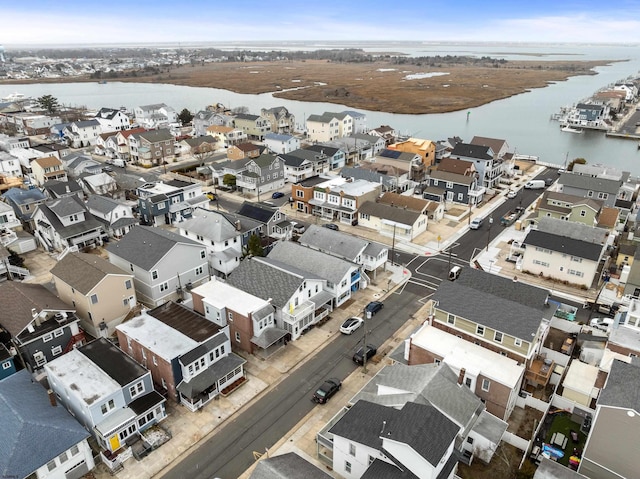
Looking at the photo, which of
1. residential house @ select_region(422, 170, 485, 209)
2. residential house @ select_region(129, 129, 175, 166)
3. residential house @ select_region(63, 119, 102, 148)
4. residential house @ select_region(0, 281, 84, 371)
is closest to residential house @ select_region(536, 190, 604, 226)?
residential house @ select_region(422, 170, 485, 209)

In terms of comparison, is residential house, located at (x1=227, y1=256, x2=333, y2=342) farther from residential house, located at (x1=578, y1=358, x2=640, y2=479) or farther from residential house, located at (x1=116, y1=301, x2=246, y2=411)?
residential house, located at (x1=578, y1=358, x2=640, y2=479)

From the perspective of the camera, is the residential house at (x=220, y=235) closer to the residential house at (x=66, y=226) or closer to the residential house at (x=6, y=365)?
the residential house at (x=66, y=226)

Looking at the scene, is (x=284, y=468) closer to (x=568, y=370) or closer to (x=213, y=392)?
(x=213, y=392)

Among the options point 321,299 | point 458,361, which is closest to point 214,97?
point 321,299

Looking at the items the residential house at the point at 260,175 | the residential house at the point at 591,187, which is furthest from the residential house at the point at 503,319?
the residential house at the point at 260,175

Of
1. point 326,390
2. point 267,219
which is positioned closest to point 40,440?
point 326,390

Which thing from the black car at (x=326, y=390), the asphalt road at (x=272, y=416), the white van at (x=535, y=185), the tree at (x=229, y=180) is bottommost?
the asphalt road at (x=272, y=416)
